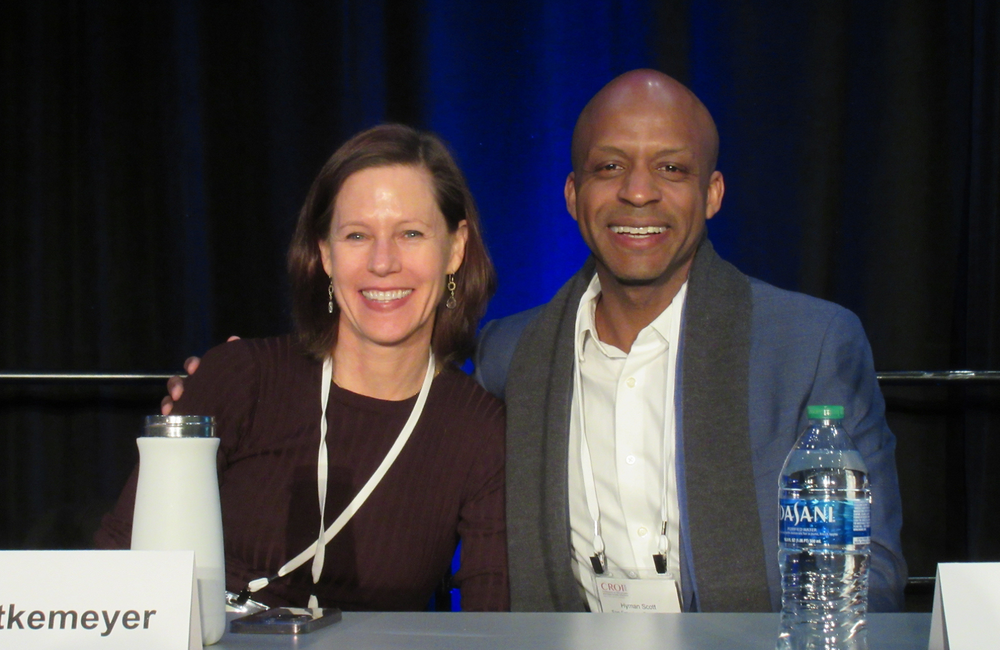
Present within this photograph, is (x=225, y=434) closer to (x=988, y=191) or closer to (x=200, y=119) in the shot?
(x=200, y=119)

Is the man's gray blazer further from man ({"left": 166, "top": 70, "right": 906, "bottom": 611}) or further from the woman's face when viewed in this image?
the woman's face

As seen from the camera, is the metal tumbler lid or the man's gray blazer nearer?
the metal tumbler lid

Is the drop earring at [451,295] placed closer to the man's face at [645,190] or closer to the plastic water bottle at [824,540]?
the man's face at [645,190]

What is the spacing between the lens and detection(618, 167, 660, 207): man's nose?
6.22 feet

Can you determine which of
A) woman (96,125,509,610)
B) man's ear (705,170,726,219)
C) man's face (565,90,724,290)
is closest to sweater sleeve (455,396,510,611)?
woman (96,125,509,610)

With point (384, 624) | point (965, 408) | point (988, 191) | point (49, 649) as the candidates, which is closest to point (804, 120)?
point (988, 191)

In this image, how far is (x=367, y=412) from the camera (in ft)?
5.78

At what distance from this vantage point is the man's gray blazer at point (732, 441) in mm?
1637

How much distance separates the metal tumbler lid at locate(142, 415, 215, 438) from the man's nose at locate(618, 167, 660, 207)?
1.13 meters

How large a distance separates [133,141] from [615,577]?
2.05m

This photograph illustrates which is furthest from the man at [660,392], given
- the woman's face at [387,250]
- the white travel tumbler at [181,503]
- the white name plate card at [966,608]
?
the white travel tumbler at [181,503]

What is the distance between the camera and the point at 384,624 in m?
1.07

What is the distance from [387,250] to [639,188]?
1.67ft

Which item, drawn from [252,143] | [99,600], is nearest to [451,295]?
[99,600]
